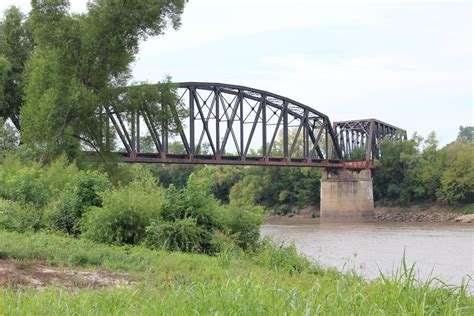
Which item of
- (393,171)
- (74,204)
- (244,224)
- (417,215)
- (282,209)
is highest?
(393,171)

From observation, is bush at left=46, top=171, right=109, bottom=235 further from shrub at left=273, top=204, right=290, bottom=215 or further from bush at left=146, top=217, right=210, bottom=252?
shrub at left=273, top=204, right=290, bottom=215

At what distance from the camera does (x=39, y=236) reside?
46.6 feet

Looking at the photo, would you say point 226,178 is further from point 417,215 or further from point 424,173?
point 417,215

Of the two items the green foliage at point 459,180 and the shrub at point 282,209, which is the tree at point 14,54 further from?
the shrub at point 282,209

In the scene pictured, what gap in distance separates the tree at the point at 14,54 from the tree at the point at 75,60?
28.1 feet

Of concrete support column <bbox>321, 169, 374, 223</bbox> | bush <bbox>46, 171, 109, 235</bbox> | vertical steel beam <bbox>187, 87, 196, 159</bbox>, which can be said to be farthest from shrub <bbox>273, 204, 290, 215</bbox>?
bush <bbox>46, 171, 109, 235</bbox>

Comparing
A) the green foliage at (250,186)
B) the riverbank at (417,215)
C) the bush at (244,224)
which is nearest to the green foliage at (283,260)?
the bush at (244,224)

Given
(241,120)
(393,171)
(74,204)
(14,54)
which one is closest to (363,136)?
(393,171)

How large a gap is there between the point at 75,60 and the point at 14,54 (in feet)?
43.8

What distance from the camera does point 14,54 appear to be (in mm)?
43438

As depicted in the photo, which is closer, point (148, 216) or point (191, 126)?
point (148, 216)

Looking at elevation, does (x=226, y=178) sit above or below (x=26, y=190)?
above

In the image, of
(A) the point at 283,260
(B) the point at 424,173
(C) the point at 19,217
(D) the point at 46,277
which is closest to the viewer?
(D) the point at 46,277

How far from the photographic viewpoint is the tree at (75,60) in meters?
31.5
